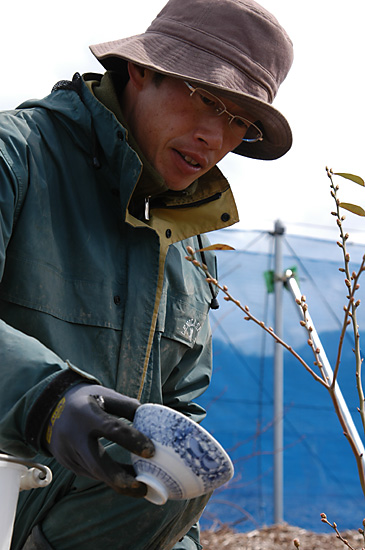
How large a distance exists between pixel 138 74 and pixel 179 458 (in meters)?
1.15

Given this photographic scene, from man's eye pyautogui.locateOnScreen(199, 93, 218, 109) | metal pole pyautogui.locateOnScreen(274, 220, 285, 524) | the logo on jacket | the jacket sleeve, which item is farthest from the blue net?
the jacket sleeve

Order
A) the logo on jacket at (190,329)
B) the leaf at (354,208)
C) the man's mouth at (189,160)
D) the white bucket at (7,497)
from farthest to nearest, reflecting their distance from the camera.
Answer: the logo on jacket at (190,329), the man's mouth at (189,160), the leaf at (354,208), the white bucket at (7,497)

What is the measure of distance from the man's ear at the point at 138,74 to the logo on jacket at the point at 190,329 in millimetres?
684

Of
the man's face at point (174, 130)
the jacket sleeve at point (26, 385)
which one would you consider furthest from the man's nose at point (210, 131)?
the jacket sleeve at point (26, 385)

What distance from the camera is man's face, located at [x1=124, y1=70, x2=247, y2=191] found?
186 cm

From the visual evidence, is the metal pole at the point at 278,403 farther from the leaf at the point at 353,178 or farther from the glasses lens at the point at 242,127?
the leaf at the point at 353,178

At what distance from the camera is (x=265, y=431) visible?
511 centimetres

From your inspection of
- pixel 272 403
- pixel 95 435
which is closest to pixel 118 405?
pixel 95 435

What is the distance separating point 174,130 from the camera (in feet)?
6.13

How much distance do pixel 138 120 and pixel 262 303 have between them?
371 cm

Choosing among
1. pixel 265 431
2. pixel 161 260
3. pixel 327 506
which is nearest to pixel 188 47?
pixel 161 260

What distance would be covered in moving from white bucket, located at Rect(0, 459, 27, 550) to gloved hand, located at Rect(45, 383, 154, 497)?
9 cm

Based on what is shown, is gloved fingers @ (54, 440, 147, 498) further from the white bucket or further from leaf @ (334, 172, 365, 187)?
leaf @ (334, 172, 365, 187)

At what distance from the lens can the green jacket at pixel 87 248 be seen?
167 centimetres
